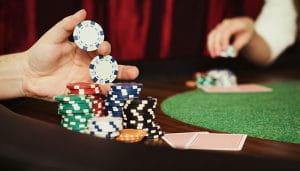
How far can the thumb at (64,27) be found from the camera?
4.66 ft

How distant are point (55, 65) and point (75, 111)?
37 centimetres

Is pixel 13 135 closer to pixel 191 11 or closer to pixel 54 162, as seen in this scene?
pixel 54 162

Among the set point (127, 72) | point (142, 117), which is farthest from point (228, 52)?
point (142, 117)

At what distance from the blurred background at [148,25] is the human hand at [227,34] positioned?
1.15 ft

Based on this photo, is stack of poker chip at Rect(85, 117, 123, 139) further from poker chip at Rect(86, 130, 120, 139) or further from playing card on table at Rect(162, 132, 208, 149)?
playing card on table at Rect(162, 132, 208, 149)

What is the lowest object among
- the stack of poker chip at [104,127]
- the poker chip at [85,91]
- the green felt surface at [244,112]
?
the green felt surface at [244,112]

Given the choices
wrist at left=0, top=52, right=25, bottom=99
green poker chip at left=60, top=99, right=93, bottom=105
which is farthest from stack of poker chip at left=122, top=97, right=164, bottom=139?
wrist at left=0, top=52, right=25, bottom=99

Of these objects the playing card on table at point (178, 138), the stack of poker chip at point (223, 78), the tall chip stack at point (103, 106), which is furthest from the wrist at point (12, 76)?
the stack of poker chip at point (223, 78)

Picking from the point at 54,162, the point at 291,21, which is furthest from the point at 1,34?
the point at 291,21

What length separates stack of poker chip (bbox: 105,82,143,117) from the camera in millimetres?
1385

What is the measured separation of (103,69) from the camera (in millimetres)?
1475

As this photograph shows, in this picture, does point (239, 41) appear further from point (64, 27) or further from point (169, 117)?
point (64, 27)

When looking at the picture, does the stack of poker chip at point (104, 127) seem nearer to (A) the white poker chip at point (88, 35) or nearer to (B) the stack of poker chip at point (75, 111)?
(B) the stack of poker chip at point (75, 111)

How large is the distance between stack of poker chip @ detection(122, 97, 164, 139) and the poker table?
0.04 metres
